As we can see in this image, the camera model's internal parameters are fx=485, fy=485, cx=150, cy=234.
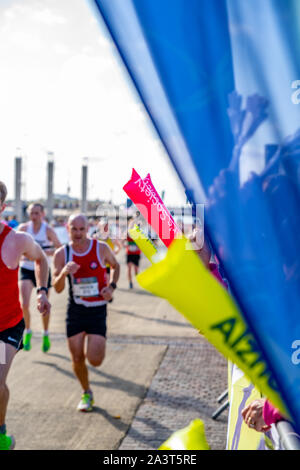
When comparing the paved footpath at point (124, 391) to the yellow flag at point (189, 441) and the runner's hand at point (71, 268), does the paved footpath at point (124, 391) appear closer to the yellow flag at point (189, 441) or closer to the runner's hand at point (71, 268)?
the runner's hand at point (71, 268)

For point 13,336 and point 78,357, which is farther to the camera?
point 78,357

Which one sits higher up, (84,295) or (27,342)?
(84,295)

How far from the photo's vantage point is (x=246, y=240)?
104 cm

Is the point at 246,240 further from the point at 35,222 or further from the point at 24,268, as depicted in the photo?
the point at 35,222

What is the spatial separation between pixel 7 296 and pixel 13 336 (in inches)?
12.1

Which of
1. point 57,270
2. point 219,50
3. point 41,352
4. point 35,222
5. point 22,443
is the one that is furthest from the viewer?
point 35,222

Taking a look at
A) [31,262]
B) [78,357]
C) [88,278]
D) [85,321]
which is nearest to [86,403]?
[78,357]

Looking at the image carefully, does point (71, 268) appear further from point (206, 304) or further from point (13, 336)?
point (206, 304)

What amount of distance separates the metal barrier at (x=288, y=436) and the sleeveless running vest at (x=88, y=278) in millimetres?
4258

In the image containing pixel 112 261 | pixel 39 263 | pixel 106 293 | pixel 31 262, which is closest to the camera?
pixel 39 263

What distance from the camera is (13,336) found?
3.66 metres

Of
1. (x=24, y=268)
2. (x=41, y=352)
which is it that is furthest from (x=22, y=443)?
(x=24, y=268)

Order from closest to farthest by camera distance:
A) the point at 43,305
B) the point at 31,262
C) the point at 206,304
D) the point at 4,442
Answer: the point at 206,304 < the point at 4,442 < the point at 43,305 < the point at 31,262

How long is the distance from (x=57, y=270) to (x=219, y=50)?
4544mm
